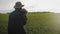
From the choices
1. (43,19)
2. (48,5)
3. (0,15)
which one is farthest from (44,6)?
(0,15)

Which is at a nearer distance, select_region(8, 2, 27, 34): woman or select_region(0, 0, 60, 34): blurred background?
select_region(8, 2, 27, 34): woman

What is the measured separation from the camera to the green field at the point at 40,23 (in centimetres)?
180

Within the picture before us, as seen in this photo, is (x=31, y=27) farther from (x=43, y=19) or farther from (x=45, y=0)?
(x=45, y=0)

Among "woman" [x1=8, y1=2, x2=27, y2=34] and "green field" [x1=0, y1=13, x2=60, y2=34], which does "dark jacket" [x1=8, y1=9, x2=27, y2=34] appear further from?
"green field" [x1=0, y1=13, x2=60, y2=34]

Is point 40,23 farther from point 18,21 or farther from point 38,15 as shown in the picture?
point 18,21

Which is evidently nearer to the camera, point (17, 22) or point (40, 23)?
point (17, 22)

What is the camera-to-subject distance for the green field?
1801 mm

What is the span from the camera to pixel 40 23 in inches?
73.5

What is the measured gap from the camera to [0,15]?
187 cm

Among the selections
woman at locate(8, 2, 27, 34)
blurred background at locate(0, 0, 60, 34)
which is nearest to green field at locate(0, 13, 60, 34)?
blurred background at locate(0, 0, 60, 34)

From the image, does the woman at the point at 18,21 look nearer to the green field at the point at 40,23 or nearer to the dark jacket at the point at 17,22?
the dark jacket at the point at 17,22

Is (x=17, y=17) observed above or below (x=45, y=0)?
below

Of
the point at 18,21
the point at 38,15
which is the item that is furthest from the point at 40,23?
the point at 18,21

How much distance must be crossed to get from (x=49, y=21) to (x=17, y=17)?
481mm
